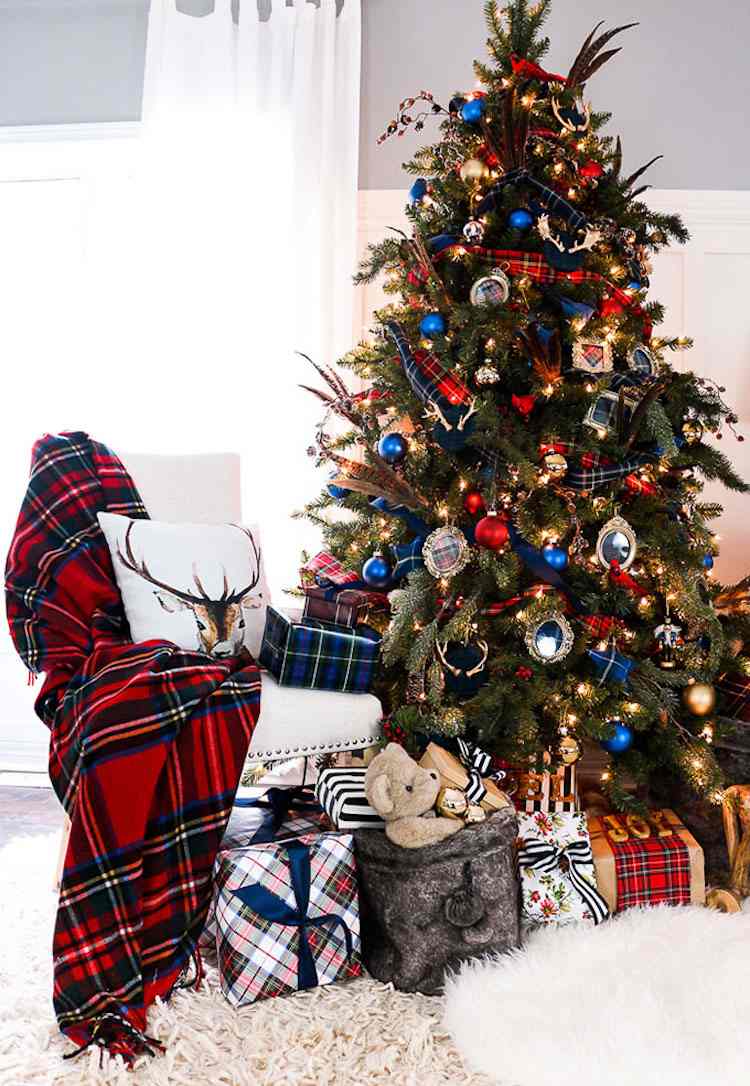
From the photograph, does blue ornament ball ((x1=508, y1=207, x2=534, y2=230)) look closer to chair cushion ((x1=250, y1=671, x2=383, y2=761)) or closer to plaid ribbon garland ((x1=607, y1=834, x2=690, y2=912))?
chair cushion ((x1=250, y1=671, x2=383, y2=761))

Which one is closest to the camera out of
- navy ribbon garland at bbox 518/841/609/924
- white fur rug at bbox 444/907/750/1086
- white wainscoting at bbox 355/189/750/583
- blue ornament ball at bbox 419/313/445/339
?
white fur rug at bbox 444/907/750/1086

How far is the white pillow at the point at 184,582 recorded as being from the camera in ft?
6.42

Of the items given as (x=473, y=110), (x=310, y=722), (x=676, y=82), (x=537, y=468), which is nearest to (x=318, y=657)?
(x=310, y=722)

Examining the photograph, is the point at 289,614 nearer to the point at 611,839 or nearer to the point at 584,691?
the point at 584,691

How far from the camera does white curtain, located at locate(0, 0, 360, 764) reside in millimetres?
3059

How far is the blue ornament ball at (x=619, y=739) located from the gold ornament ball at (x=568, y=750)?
58 millimetres

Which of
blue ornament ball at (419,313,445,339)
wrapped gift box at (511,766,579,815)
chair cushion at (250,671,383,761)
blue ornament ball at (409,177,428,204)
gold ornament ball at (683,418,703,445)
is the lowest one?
wrapped gift box at (511,766,579,815)

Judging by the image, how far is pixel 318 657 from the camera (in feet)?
6.34

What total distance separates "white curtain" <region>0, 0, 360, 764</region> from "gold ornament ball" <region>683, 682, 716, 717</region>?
1.44m

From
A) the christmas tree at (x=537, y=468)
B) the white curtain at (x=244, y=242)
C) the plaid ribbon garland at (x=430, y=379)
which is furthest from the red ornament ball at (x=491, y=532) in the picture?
the white curtain at (x=244, y=242)

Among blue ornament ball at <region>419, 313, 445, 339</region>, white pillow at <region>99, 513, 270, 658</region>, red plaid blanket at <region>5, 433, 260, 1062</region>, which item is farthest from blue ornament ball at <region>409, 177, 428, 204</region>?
red plaid blanket at <region>5, 433, 260, 1062</region>

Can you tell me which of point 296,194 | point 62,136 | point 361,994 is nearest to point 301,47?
point 296,194

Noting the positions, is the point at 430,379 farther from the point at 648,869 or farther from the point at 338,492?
the point at 648,869

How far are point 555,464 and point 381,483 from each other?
415 mm
